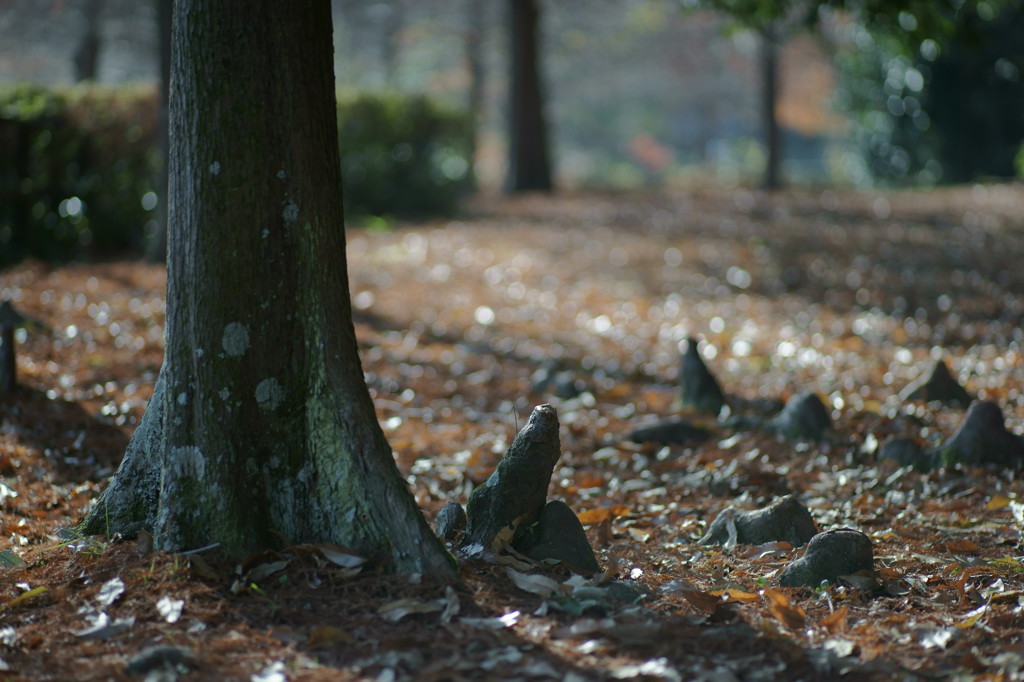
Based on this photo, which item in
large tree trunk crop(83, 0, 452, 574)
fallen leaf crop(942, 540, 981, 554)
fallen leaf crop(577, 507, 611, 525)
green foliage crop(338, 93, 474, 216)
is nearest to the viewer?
large tree trunk crop(83, 0, 452, 574)

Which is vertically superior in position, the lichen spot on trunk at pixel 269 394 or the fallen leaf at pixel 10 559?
the lichen spot on trunk at pixel 269 394

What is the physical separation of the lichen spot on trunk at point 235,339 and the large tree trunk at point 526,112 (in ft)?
55.9

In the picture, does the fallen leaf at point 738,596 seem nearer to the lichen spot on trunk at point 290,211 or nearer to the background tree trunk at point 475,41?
the lichen spot on trunk at point 290,211

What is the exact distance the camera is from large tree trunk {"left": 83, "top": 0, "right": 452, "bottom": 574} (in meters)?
3.29

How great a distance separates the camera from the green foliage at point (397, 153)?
52.1 ft

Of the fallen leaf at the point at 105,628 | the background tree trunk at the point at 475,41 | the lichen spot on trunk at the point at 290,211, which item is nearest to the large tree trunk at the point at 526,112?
the background tree trunk at the point at 475,41

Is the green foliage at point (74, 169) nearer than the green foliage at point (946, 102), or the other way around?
the green foliage at point (74, 169)

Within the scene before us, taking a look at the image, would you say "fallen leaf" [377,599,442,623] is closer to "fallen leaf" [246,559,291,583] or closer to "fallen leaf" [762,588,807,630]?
"fallen leaf" [246,559,291,583]

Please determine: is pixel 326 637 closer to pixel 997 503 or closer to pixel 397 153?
pixel 997 503

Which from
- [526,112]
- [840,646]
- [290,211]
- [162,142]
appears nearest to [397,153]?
[526,112]

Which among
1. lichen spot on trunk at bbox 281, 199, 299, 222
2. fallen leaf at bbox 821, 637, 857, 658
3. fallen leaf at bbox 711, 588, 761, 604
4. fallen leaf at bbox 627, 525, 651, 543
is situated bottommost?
fallen leaf at bbox 627, 525, 651, 543

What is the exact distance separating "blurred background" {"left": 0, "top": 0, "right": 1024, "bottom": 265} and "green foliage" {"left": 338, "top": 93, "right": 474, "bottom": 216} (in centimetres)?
3

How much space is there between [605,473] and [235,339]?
2.59m

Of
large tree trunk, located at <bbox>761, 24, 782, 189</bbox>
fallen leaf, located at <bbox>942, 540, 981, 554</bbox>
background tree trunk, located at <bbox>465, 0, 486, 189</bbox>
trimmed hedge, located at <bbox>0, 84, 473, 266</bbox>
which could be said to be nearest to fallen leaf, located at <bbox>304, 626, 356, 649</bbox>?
fallen leaf, located at <bbox>942, 540, 981, 554</bbox>
